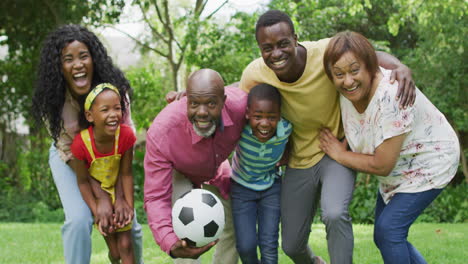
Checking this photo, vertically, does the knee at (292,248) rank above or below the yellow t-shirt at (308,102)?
below

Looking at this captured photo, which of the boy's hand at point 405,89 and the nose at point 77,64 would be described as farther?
the nose at point 77,64

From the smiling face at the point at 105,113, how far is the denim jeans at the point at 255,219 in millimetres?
1263

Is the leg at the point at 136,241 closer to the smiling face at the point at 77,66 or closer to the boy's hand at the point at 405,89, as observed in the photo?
the smiling face at the point at 77,66

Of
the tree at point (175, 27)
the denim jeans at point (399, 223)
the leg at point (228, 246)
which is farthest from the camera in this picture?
the tree at point (175, 27)

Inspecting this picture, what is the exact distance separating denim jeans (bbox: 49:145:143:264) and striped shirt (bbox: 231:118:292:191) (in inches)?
53.5

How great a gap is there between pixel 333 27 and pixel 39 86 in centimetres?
1330

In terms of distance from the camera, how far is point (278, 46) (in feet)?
13.5

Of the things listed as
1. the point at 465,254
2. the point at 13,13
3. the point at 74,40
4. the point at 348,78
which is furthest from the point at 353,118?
the point at 13,13

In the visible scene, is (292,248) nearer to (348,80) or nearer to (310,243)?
(348,80)

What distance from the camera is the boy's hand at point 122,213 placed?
14.3 feet

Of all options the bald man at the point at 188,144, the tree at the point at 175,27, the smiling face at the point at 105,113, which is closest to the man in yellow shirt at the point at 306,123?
the bald man at the point at 188,144

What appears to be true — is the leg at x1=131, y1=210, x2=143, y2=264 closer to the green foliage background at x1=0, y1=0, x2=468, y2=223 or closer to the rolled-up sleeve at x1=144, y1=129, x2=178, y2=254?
the rolled-up sleeve at x1=144, y1=129, x2=178, y2=254

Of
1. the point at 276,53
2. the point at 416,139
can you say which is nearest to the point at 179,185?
the point at 276,53

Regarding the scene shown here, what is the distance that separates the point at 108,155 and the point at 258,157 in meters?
1.26
